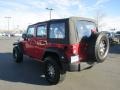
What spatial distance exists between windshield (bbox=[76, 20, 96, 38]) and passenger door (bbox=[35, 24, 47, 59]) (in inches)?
59.0

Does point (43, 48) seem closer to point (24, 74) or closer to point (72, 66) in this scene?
point (24, 74)

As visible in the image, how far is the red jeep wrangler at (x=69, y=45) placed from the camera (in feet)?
22.9

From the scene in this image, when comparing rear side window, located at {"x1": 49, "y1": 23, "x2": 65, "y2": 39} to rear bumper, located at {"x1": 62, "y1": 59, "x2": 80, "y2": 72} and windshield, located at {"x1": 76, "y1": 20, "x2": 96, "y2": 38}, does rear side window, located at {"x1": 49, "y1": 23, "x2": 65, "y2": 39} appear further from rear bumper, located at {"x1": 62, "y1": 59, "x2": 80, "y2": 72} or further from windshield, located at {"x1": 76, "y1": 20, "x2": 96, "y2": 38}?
rear bumper, located at {"x1": 62, "y1": 59, "x2": 80, "y2": 72}

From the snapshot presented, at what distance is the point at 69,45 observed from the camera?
697 centimetres

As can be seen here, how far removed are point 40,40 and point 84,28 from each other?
1980mm

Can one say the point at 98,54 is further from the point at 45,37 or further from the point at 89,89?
the point at 45,37

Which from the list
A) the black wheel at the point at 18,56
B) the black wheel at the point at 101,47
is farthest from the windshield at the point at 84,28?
the black wheel at the point at 18,56

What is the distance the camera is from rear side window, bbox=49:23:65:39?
288 inches

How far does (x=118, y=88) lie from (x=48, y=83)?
2252mm

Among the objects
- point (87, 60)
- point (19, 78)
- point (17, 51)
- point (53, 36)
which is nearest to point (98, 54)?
point (87, 60)

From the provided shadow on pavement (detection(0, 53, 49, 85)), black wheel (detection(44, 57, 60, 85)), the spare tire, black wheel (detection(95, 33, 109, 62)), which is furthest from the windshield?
shadow on pavement (detection(0, 53, 49, 85))

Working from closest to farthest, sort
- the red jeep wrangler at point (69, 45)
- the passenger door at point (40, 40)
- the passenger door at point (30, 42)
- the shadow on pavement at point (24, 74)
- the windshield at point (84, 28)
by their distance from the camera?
the red jeep wrangler at point (69, 45)
the windshield at point (84, 28)
the shadow on pavement at point (24, 74)
the passenger door at point (40, 40)
the passenger door at point (30, 42)

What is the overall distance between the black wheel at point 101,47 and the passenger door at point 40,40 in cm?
207

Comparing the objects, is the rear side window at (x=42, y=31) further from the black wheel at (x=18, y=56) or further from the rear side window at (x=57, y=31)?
the black wheel at (x=18, y=56)
